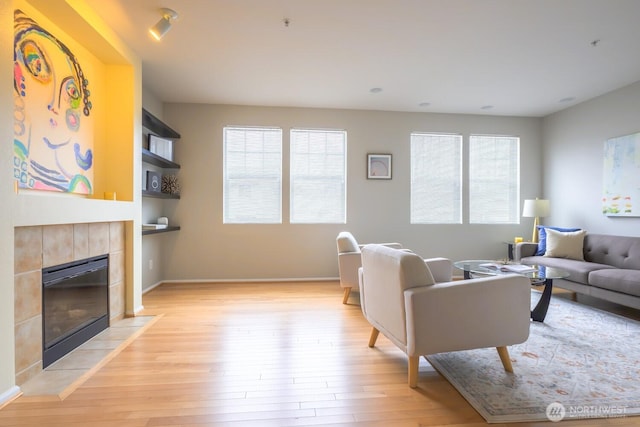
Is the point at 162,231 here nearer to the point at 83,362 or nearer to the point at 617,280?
the point at 83,362

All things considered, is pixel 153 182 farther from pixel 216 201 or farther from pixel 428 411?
pixel 428 411

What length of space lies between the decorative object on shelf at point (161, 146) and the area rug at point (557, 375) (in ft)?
12.2

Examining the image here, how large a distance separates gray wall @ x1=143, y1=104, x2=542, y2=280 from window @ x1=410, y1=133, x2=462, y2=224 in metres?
0.13

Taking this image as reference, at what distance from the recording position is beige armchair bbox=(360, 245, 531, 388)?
1.80m

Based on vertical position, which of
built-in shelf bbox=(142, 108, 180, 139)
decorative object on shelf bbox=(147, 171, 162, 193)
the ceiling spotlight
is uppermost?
the ceiling spotlight

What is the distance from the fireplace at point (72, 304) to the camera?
6.95 feet

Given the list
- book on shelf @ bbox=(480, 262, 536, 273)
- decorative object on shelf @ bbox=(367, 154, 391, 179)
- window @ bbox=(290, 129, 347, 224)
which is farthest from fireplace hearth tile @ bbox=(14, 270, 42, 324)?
decorative object on shelf @ bbox=(367, 154, 391, 179)

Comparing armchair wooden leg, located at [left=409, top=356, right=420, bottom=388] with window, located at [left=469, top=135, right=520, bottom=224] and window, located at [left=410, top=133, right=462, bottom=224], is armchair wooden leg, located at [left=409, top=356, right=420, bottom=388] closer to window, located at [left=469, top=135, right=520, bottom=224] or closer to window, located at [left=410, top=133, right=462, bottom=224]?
window, located at [left=410, top=133, right=462, bottom=224]

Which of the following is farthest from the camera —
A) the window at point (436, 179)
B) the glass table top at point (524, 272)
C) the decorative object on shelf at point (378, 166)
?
the window at point (436, 179)

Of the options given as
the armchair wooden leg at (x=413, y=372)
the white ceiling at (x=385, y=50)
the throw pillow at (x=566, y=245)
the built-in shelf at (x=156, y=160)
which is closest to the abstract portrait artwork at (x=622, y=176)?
the throw pillow at (x=566, y=245)

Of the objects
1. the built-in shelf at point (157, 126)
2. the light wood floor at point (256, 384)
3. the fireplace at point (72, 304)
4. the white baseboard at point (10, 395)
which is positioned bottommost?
the light wood floor at point (256, 384)

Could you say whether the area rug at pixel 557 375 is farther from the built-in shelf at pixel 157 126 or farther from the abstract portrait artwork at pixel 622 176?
the built-in shelf at pixel 157 126

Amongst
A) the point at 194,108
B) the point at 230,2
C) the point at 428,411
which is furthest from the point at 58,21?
the point at 428,411

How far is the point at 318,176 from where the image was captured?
4793mm
